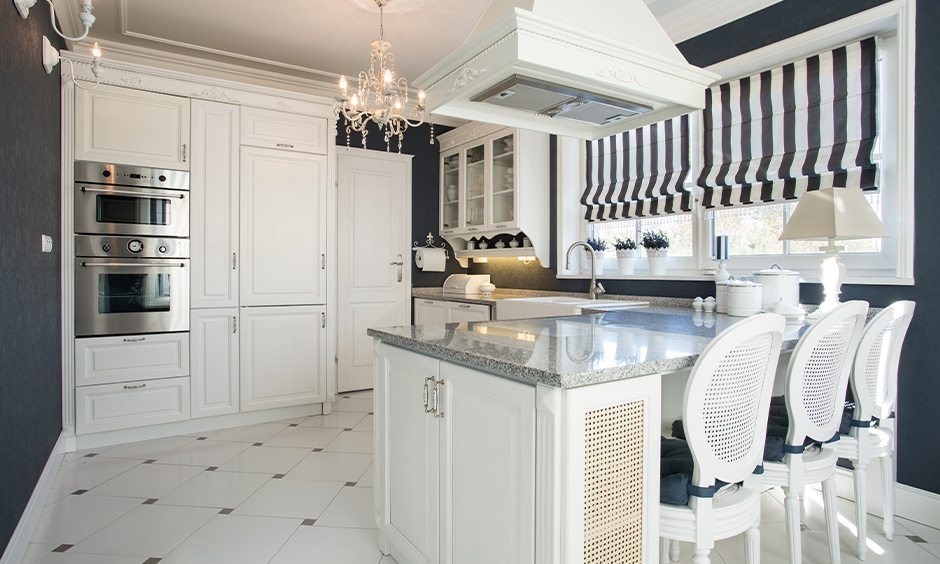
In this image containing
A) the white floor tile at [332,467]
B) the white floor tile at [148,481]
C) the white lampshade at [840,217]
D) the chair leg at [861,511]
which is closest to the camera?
the chair leg at [861,511]

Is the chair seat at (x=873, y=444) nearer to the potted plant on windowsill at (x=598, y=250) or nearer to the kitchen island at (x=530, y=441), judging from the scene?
the kitchen island at (x=530, y=441)

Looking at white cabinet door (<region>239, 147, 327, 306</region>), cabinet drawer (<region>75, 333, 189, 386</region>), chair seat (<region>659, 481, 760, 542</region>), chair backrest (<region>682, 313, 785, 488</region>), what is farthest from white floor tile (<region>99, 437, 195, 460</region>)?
chair backrest (<region>682, 313, 785, 488</region>)

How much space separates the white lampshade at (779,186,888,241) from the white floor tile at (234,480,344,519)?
2.57 metres

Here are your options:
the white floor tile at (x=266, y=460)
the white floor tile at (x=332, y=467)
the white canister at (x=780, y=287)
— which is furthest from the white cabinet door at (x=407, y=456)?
the white canister at (x=780, y=287)

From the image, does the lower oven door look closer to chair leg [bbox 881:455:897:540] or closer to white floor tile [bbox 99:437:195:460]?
white floor tile [bbox 99:437:195:460]

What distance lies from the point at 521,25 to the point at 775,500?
8.18ft

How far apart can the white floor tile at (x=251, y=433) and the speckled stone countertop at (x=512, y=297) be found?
1.74 m

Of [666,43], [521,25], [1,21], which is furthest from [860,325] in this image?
[1,21]

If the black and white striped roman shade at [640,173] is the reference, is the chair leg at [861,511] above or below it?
below

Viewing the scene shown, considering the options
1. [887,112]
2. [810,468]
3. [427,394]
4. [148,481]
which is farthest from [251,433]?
[887,112]

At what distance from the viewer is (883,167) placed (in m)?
2.54

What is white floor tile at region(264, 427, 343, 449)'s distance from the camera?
3.49 m

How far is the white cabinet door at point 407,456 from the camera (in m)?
1.70

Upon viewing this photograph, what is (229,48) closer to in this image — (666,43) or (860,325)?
(666,43)
